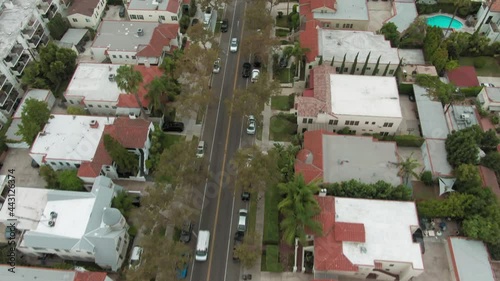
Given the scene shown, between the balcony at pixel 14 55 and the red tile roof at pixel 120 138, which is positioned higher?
the balcony at pixel 14 55

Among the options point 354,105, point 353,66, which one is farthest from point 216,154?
point 353,66

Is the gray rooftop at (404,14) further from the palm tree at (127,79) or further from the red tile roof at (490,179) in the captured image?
the palm tree at (127,79)

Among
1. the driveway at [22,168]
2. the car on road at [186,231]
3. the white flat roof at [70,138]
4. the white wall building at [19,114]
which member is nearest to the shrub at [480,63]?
the car on road at [186,231]

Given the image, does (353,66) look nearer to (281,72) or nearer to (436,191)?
(281,72)

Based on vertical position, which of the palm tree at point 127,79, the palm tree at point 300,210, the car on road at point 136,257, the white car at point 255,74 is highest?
the white car at point 255,74

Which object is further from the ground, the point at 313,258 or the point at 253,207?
the point at 253,207
